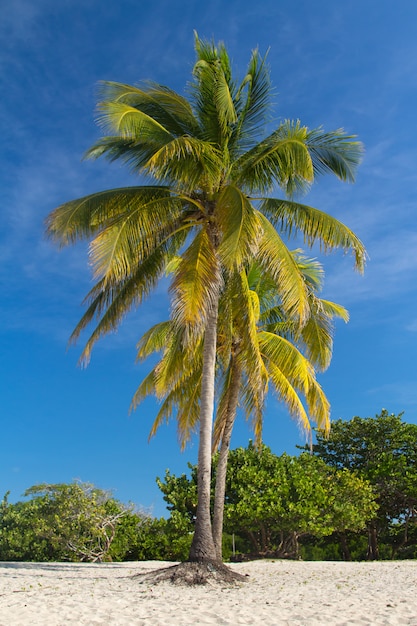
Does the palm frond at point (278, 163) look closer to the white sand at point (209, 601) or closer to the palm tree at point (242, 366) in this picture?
the palm tree at point (242, 366)

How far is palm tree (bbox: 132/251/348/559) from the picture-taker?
41.3 ft

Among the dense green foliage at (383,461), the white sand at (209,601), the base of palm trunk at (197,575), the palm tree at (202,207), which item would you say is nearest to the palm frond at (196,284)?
the palm tree at (202,207)

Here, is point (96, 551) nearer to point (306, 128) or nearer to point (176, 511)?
point (176, 511)

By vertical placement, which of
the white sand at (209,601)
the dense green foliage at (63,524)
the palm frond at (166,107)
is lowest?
the white sand at (209,601)

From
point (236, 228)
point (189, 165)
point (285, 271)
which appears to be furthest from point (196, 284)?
point (189, 165)

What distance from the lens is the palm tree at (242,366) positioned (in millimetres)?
12586

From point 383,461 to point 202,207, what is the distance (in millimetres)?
15667

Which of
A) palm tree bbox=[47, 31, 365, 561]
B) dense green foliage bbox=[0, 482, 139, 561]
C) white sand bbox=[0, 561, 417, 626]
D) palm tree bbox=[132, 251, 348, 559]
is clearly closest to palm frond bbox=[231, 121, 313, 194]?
palm tree bbox=[47, 31, 365, 561]

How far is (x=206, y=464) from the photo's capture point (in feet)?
35.3

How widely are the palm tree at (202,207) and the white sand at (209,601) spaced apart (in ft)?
4.88

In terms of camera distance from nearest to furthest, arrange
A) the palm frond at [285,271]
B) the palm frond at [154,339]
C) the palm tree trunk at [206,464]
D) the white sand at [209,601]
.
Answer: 1. the white sand at [209,601]
2. the palm tree trunk at [206,464]
3. the palm frond at [285,271]
4. the palm frond at [154,339]

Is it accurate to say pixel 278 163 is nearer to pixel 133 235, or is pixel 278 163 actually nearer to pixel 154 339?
pixel 133 235

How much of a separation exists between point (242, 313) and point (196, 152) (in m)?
3.62

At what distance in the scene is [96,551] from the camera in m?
17.8
